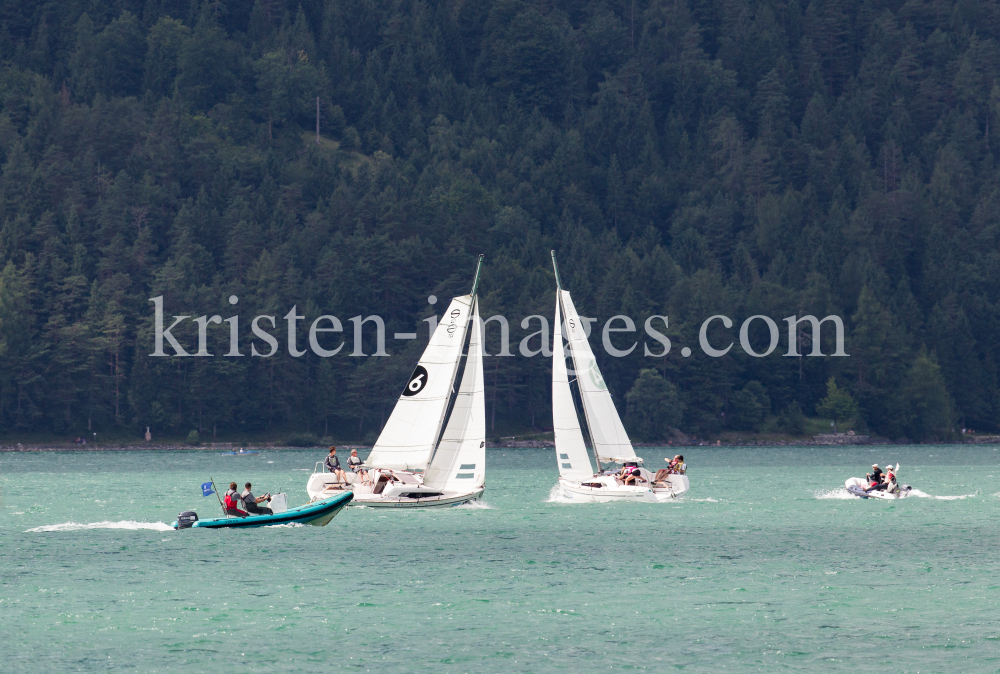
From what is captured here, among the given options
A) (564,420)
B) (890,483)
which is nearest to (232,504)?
(564,420)

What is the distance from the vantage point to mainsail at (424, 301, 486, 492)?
220 ft

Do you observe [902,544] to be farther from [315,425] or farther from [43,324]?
[43,324]

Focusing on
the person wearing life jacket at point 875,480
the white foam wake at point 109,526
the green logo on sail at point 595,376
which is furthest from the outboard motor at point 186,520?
the person wearing life jacket at point 875,480

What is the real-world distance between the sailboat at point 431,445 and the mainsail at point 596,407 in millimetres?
5951

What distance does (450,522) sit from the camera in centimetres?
6756

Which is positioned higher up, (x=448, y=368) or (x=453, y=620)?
(x=448, y=368)

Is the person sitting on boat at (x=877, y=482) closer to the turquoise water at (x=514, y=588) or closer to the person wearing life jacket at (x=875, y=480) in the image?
the person wearing life jacket at (x=875, y=480)

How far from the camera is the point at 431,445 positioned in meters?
66.3

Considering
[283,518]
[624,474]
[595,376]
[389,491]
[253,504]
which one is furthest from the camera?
[595,376]

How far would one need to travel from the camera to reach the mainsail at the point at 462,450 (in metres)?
67.0

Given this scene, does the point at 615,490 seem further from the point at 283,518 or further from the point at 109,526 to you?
the point at 109,526

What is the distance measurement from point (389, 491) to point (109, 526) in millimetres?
12983

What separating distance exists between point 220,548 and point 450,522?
A: 1426 centimetres

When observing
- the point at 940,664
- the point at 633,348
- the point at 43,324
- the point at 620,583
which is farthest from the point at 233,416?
the point at 940,664
